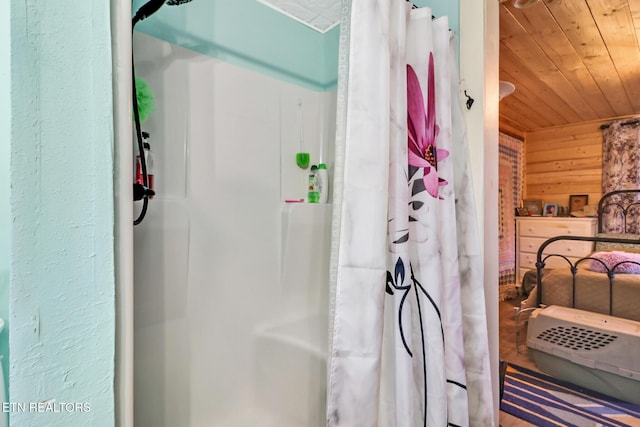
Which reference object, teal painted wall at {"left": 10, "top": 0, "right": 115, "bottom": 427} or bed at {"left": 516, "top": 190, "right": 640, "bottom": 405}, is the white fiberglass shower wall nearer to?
teal painted wall at {"left": 10, "top": 0, "right": 115, "bottom": 427}

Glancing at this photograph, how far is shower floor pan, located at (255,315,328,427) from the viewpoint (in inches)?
49.9

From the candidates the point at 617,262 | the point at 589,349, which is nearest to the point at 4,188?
the point at 589,349

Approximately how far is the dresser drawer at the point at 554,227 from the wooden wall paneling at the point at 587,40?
1.47m

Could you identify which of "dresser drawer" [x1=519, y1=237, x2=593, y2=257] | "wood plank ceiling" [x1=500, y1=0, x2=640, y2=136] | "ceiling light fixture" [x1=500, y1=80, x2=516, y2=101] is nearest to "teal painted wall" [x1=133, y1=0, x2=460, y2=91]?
"ceiling light fixture" [x1=500, y1=80, x2=516, y2=101]

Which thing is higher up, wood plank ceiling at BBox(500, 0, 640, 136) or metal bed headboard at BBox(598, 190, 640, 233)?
wood plank ceiling at BBox(500, 0, 640, 136)

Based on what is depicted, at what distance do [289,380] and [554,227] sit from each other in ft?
13.3

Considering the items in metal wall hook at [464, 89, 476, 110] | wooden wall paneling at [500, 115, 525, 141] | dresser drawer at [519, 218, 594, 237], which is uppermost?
wooden wall paneling at [500, 115, 525, 141]

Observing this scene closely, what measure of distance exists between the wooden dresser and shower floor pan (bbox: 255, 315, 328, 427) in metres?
3.83

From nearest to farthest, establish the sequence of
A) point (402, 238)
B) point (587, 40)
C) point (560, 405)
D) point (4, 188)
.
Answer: point (4, 188) → point (402, 238) → point (560, 405) → point (587, 40)

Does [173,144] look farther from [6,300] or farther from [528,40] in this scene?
[528,40]

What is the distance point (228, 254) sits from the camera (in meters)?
1.21

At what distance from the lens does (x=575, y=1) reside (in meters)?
1.73

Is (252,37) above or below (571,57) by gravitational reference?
below

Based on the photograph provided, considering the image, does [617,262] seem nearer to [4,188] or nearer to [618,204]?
[618,204]
